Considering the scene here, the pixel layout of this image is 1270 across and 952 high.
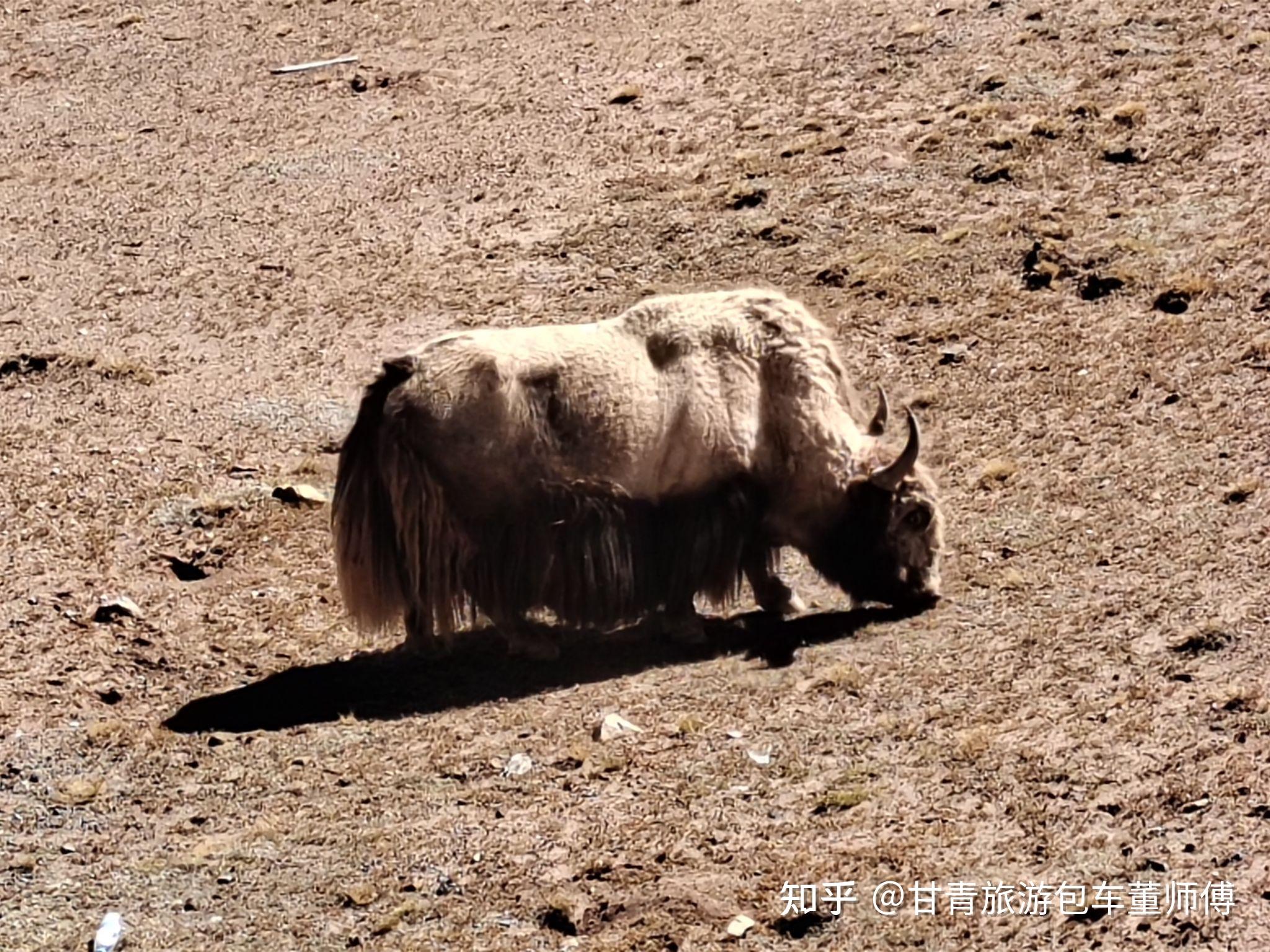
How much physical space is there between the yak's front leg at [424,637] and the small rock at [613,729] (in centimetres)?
121

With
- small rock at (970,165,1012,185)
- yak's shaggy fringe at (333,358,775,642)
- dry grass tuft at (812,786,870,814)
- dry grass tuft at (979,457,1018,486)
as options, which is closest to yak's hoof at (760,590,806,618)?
yak's shaggy fringe at (333,358,775,642)

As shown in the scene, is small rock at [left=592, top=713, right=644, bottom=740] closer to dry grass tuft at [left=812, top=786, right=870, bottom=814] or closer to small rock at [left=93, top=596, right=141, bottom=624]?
dry grass tuft at [left=812, top=786, right=870, bottom=814]

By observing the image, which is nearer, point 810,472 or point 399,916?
point 399,916

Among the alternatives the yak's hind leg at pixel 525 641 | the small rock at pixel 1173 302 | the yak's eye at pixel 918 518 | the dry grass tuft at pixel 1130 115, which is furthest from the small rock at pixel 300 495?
the dry grass tuft at pixel 1130 115

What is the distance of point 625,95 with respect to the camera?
1619 centimetres

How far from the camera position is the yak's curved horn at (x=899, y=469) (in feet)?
31.7

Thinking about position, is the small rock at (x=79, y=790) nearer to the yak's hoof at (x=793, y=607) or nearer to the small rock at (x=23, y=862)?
the small rock at (x=23, y=862)

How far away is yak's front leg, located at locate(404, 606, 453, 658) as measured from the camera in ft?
31.3

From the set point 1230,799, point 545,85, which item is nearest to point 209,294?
point 545,85

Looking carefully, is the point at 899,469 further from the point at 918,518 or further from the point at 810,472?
the point at 810,472

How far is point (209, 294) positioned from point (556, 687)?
593 cm

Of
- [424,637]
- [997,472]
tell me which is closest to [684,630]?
[424,637]

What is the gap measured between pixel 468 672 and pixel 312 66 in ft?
30.4

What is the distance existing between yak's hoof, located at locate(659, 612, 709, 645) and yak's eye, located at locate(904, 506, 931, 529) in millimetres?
991
